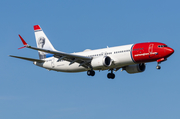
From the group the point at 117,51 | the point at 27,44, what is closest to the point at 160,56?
the point at 117,51

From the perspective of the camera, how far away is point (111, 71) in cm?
6531

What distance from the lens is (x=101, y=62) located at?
58719mm

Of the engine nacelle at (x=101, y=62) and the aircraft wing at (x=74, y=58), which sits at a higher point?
the aircraft wing at (x=74, y=58)

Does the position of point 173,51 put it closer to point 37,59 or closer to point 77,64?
point 77,64

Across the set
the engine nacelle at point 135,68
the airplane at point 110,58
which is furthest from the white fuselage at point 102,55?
the engine nacelle at point 135,68

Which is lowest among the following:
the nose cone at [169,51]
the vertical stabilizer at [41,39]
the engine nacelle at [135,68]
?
the engine nacelle at [135,68]

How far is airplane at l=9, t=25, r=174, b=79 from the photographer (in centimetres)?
5725

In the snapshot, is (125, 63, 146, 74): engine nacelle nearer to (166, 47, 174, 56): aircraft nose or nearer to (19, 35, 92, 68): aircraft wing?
(19, 35, 92, 68): aircraft wing

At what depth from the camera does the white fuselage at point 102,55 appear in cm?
5853

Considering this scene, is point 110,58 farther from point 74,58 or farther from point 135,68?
point 135,68

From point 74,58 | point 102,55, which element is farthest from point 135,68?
point 74,58

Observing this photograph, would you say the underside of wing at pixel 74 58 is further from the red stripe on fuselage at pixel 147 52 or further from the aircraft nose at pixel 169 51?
the aircraft nose at pixel 169 51

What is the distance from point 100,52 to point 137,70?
7.64 m

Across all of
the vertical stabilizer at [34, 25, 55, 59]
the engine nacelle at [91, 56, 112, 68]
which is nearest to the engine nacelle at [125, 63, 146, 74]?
the engine nacelle at [91, 56, 112, 68]
